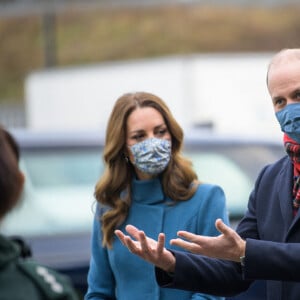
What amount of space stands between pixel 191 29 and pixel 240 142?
34235mm

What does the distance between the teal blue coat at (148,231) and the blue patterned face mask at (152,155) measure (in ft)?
0.19

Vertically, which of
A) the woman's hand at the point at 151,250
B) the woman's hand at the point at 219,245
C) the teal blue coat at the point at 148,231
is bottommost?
the teal blue coat at the point at 148,231

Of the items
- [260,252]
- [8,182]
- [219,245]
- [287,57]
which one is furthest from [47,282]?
[287,57]

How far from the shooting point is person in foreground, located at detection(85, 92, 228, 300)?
4.26 meters

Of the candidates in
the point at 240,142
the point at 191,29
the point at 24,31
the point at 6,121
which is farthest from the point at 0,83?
the point at 240,142

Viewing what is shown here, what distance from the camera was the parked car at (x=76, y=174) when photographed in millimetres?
6539

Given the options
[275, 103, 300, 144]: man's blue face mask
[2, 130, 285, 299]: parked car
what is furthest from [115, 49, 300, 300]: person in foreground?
[2, 130, 285, 299]: parked car

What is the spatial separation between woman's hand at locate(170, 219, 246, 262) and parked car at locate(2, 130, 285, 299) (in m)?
3.07

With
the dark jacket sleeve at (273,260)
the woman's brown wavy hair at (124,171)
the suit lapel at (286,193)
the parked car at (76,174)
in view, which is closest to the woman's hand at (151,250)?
the dark jacket sleeve at (273,260)

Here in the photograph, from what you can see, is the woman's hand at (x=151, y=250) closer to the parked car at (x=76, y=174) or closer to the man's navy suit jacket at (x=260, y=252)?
the man's navy suit jacket at (x=260, y=252)

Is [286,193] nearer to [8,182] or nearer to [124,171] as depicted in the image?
[8,182]

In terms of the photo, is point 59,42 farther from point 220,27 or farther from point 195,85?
point 195,85

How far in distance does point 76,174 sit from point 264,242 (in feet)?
12.1

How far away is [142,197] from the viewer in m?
4.42
